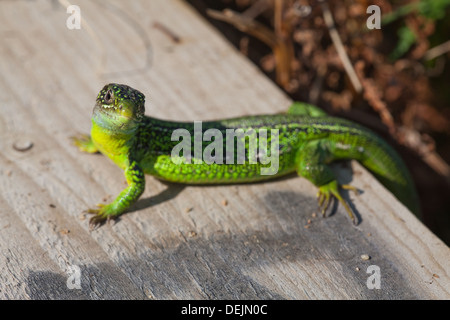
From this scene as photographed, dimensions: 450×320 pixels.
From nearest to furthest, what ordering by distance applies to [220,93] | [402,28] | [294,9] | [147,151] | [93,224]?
[93,224]
[147,151]
[220,93]
[294,9]
[402,28]

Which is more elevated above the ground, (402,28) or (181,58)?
(402,28)

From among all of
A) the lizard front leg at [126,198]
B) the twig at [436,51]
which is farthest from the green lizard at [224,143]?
the twig at [436,51]

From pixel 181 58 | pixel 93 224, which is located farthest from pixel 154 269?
pixel 181 58

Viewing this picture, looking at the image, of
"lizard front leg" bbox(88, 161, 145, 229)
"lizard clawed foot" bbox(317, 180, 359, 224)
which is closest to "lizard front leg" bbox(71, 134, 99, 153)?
"lizard front leg" bbox(88, 161, 145, 229)

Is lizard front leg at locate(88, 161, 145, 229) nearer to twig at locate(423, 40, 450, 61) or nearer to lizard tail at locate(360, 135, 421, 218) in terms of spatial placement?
lizard tail at locate(360, 135, 421, 218)

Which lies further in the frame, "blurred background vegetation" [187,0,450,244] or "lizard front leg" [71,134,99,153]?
"blurred background vegetation" [187,0,450,244]

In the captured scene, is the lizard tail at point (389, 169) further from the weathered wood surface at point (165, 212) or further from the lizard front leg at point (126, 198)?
the lizard front leg at point (126, 198)

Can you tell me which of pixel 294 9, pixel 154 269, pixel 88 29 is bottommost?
pixel 154 269

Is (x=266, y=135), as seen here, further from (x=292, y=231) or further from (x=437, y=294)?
(x=437, y=294)
